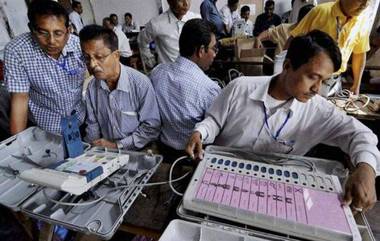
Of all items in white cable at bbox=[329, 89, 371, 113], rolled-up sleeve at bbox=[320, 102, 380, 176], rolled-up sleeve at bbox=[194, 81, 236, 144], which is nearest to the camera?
rolled-up sleeve at bbox=[320, 102, 380, 176]

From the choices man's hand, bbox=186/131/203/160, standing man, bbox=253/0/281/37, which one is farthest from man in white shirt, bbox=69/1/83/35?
man's hand, bbox=186/131/203/160

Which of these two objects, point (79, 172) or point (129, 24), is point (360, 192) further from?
point (129, 24)

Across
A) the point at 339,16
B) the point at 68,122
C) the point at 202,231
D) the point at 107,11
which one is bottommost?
the point at 202,231

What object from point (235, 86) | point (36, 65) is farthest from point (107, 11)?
point (235, 86)

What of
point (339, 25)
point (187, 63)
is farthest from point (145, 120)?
point (339, 25)

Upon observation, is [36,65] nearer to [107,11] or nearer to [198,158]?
[198,158]

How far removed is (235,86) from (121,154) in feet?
2.06

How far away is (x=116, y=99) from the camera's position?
1.37 meters

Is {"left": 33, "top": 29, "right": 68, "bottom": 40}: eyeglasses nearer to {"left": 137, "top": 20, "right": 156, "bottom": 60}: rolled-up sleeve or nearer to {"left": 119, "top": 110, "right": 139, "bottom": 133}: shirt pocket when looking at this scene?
{"left": 119, "top": 110, "right": 139, "bottom": 133}: shirt pocket

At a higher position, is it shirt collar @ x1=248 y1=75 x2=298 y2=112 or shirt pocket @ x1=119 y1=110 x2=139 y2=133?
shirt collar @ x1=248 y1=75 x2=298 y2=112

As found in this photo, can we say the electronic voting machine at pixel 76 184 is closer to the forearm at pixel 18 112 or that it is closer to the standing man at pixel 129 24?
the forearm at pixel 18 112

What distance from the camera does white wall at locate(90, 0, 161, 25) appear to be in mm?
7137

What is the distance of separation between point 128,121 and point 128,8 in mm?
6942

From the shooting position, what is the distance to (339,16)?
169cm
